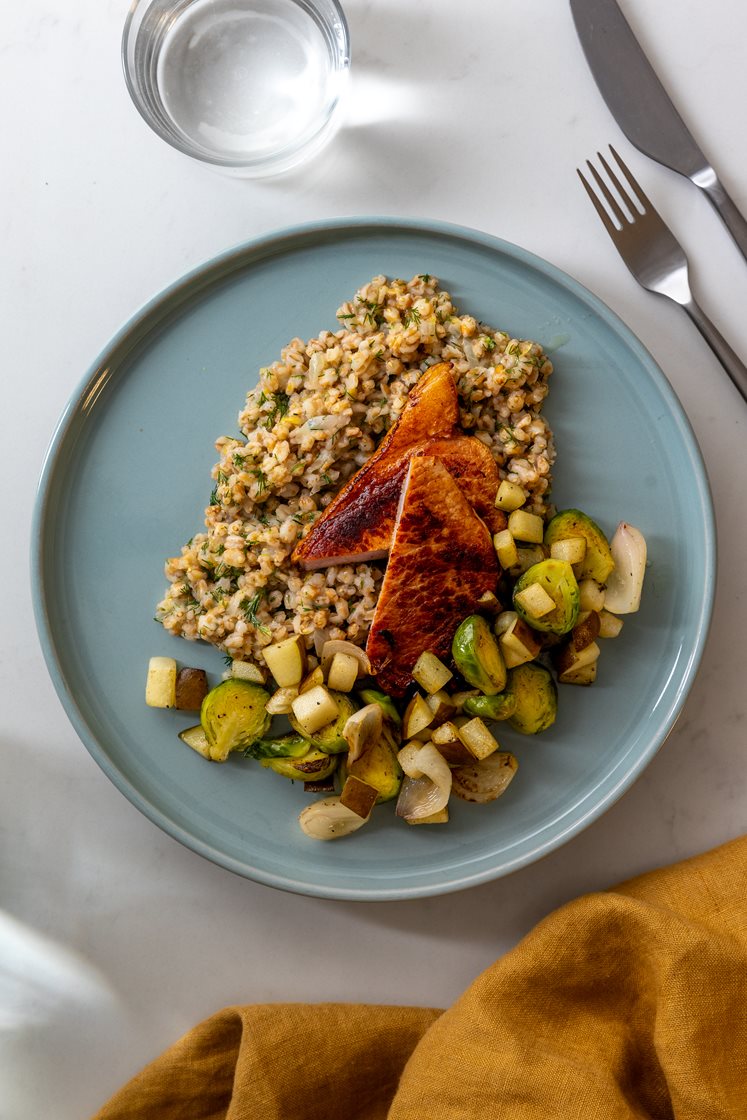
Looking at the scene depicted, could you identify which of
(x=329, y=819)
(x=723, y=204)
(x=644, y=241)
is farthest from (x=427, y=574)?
(x=723, y=204)

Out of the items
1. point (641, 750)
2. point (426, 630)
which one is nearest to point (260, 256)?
point (426, 630)

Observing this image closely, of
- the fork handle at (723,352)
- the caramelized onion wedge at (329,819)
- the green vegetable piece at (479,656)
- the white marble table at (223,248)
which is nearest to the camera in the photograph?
the green vegetable piece at (479,656)

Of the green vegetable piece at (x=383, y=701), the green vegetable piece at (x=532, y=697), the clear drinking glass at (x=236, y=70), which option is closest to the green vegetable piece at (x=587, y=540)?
the green vegetable piece at (x=532, y=697)

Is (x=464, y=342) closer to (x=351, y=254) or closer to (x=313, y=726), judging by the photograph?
(x=351, y=254)

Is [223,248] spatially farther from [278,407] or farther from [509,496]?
[509,496]

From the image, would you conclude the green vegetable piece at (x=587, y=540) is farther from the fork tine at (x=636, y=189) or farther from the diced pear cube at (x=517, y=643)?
the fork tine at (x=636, y=189)

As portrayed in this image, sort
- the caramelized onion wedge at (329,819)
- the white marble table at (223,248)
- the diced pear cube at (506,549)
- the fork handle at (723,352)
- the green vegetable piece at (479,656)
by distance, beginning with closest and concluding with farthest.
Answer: the green vegetable piece at (479,656) → the diced pear cube at (506,549) → the caramelized onion wedge at (329,819) → the fork handle at (723,352) → the white marble table at (223,248)

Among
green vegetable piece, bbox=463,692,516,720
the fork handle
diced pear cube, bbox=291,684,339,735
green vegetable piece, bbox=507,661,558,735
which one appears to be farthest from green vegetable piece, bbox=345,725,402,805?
the fork handle
